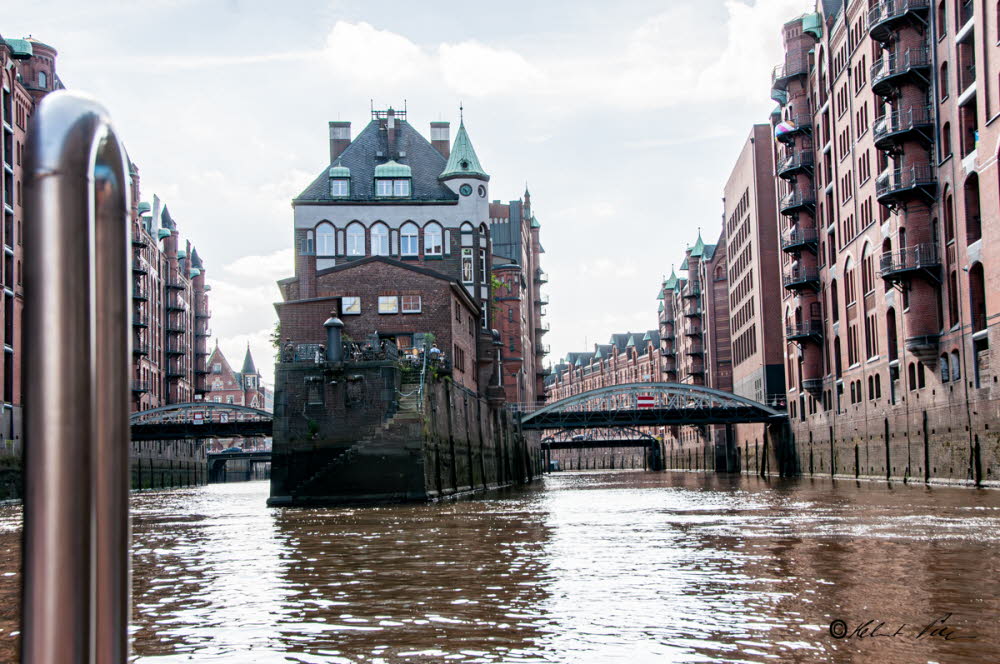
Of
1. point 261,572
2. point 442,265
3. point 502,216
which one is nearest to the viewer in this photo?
point 261,572

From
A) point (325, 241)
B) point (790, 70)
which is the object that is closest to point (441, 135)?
point (325, 241)

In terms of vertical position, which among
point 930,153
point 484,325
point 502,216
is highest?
point 502,216

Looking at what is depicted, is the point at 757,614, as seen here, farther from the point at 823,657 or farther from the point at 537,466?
the point at 537,466

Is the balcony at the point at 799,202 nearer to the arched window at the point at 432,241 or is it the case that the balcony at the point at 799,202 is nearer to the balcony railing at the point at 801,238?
the balcony railing at the point at 801,238

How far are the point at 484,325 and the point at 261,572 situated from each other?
178 feet

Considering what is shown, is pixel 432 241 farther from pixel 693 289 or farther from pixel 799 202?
pixel 693 289

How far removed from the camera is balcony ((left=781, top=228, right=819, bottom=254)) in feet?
232

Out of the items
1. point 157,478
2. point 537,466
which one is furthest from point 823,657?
point 537,466

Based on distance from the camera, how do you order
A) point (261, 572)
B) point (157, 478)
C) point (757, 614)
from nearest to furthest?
point (757, 614) < point (261, 572) < point (157, 478)

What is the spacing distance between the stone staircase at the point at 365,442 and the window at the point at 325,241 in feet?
89.0

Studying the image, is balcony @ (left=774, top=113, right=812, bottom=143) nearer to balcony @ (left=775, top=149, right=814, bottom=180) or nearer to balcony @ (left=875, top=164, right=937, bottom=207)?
balcony @ (left=775, top=149, right=814, bottom=180)

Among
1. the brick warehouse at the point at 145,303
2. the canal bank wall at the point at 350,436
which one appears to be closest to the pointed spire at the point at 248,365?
the brick warehouse at the point at 145,303

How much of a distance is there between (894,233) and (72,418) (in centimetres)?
5399

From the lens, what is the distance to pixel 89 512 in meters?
1.83
